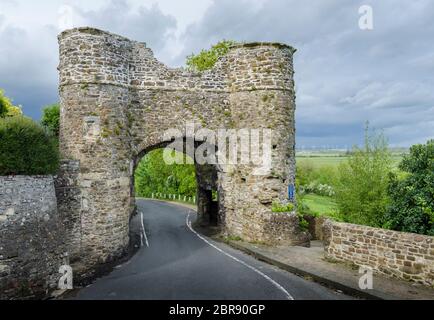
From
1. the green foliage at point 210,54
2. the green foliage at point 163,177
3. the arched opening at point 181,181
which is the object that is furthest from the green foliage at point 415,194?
the green foliage at point 163,177

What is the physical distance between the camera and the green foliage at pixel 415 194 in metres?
14.9

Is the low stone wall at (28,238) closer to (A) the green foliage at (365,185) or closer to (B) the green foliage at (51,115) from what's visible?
(B) the green foliage at (51,115)

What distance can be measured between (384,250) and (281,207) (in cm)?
683

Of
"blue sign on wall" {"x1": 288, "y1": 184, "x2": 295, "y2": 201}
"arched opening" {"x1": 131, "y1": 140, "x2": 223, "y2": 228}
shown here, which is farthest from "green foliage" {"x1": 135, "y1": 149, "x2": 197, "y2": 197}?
"blue sign on wall" {"x1": 288, "y1": 184, "x2": 295, "y2": 201}

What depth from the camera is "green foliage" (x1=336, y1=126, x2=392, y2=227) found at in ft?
88.9

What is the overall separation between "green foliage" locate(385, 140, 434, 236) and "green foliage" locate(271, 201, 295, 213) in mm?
4742

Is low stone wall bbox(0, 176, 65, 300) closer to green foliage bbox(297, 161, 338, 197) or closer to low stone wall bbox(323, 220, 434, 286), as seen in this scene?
low stone wall bbox(323, 220, 434, 286)

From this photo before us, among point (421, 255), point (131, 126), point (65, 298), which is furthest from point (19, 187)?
point (421, 255)

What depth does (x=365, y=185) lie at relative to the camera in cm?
2781

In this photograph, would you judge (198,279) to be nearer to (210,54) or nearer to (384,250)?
(384,250)

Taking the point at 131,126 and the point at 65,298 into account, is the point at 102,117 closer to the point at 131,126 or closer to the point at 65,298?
A: the point at 131,126

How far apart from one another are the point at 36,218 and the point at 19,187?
1.22m

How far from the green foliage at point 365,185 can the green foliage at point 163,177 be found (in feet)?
57.3

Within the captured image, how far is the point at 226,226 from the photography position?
72.1 ft
